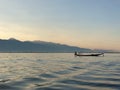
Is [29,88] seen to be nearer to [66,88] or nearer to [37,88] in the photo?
[37,88]

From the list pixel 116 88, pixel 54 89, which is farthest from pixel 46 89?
pixel 116 88

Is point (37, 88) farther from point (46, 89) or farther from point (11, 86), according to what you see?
point (11, 86)

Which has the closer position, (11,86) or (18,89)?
(18,89)

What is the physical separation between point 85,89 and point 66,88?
1746mm

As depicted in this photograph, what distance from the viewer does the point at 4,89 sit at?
2286cm

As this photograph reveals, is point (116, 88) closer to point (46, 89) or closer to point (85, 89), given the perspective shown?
point (85, 89)

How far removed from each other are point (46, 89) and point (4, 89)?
373 cm

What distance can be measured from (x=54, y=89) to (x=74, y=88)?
76.3 inches

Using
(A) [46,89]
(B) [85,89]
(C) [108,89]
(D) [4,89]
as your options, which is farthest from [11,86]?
(C) [108,89]

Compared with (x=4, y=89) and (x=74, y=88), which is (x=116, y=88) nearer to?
(x=74, y=88)

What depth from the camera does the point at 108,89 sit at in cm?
2314

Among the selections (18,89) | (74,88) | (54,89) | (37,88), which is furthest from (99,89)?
(18,89)

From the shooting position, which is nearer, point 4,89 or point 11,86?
point 4,89

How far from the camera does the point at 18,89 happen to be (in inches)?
903
